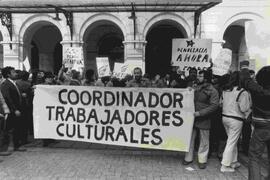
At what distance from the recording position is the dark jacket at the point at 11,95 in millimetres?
7367

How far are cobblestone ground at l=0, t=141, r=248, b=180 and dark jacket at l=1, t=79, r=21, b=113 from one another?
3.39ft

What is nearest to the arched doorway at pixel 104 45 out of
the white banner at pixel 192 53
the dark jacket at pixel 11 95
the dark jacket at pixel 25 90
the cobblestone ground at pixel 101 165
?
the white banner at pixel 192 53

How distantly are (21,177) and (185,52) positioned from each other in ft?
20.8

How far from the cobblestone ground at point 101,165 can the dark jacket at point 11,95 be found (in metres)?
1.03

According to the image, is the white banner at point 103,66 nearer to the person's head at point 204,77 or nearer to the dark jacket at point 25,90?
the dark jacket at point 25,90

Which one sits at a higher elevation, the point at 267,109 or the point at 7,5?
the point at 7,5

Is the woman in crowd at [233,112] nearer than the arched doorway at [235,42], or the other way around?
the woman in crowd at [233,112]

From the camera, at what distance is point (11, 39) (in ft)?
53.6

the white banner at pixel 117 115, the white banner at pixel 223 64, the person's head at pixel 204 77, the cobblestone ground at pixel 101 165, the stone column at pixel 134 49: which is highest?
the stone column at pixel 134 49

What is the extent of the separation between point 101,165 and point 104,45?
47.0 feet

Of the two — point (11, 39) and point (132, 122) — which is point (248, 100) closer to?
point (132, 122)

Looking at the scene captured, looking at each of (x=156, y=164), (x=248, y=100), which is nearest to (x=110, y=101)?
(x=156, y=164)

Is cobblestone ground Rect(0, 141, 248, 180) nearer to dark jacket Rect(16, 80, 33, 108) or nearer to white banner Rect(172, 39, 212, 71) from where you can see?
dark jacket Rect(16, 80, 33, 108)

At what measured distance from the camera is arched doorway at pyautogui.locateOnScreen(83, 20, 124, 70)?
771 inches
